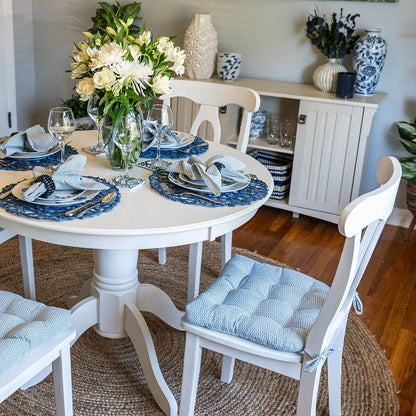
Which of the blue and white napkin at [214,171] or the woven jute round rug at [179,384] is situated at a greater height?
the blue and white napkin at [214,171]

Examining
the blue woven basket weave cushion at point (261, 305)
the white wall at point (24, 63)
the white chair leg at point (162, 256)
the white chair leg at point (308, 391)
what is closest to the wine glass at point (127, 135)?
the blue woven basket weave cushion at point (261, 305)

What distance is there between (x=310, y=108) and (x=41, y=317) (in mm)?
2160

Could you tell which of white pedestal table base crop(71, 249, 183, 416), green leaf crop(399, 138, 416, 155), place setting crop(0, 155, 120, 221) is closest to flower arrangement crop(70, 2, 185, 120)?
place setting crop(0, 155, 120, 221)

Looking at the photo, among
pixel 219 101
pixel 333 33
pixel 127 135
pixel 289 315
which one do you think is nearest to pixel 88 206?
pixel 127 135

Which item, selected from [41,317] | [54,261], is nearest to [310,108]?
[54,261]

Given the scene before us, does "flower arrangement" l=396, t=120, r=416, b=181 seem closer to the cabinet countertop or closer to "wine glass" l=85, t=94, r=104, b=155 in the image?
the cabinet countertop

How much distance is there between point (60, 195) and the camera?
1.50 metres

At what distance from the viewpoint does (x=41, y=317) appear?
4.63 feet

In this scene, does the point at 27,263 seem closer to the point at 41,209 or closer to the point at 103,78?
the point at 41,209

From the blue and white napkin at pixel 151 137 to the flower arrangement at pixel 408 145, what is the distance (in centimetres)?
→ 149

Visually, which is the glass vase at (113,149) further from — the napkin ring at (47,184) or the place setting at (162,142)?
the napkin ring at (47,184)

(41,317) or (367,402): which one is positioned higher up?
(41,317)

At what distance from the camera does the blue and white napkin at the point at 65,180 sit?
145 cm

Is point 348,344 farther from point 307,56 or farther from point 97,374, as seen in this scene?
point 307,56
